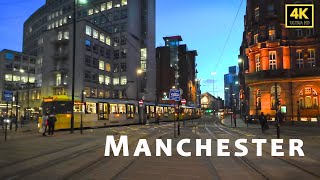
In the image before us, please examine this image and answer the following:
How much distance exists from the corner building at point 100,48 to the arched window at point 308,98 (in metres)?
29.3

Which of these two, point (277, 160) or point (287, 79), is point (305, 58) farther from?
point (277, 160)

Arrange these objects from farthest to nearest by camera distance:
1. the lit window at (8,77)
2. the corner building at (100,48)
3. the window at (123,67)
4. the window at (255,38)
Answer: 1. the lit window at (8,77)
2. the window at (123,67)
3. the corner building at (100,48)
4. the window at (255,38)

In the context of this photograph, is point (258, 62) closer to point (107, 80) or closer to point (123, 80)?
point (123, 80)

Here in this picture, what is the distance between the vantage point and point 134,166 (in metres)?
12.4

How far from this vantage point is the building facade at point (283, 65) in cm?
5172

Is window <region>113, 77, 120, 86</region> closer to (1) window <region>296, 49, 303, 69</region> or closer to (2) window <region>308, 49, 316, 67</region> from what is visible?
(1) window <region>296, 49, 303, 69</region>

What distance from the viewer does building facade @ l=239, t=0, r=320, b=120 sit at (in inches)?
2036

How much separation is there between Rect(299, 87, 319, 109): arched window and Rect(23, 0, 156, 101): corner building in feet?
96.1

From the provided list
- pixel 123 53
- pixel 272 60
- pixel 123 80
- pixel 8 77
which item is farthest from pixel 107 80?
pixel 272 60

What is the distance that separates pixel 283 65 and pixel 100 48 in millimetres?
46446

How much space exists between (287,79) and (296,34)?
6.91m

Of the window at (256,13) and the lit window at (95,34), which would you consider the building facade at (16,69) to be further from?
the window at (256,13)

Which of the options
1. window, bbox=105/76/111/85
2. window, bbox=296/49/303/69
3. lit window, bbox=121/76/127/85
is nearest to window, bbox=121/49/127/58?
lit window, bbox=121/76/127/85

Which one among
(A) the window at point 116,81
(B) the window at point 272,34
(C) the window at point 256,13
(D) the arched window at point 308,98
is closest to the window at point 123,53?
(A) the window at point 116,81
